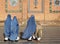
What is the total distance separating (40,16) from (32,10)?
402 mm

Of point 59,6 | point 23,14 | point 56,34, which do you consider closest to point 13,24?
point 56,34

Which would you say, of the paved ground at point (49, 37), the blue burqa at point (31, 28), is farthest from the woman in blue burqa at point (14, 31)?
the blue burqa at point (31, 28)

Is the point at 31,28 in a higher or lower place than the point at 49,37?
higher

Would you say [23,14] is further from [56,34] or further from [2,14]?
[56,34]

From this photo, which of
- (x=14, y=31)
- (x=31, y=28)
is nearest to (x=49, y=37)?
(x=31, y=28)

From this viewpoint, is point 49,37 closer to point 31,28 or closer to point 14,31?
point 31,28

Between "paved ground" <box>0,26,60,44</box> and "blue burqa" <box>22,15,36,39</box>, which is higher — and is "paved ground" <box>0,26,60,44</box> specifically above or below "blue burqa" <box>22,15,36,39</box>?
below

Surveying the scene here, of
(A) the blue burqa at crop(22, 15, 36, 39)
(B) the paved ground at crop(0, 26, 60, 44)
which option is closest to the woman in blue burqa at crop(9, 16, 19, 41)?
(B) the paved ground at crop(0, 26, 60, 44)

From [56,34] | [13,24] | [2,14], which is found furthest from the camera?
[2,14]

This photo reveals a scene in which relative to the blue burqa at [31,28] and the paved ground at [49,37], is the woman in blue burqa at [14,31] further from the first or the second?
the blue burqa at [31,28]

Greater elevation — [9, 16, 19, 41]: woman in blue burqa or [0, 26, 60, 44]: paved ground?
[9, 16, 19, 41]: woman in blue burqa

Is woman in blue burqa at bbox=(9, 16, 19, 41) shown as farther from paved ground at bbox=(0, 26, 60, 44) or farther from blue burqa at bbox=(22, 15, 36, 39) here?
blue burqa at bbox=(22, 15, 36, 39)

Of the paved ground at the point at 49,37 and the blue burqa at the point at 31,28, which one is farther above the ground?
the blue burqa at the point at 31,28

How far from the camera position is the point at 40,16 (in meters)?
9.65
